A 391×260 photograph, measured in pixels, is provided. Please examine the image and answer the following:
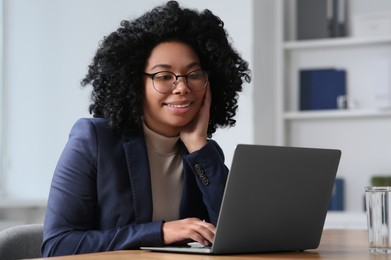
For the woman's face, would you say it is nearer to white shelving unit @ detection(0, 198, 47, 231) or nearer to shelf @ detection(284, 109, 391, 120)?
white shelving unit @ detection(0, 198, 47, 231)

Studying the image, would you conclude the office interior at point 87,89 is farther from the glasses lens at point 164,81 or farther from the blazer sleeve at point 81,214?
the blazer sleeve at point 81,214

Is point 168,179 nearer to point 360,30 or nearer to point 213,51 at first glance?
point 213,51

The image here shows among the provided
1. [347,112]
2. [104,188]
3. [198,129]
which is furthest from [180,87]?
[347,112]

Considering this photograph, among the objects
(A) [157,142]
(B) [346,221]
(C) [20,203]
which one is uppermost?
(A) [157,142]

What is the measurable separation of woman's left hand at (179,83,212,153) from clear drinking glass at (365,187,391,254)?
0.59m

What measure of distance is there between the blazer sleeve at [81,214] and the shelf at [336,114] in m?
2.46

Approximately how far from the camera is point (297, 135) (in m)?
4.46

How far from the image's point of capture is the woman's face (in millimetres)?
2092

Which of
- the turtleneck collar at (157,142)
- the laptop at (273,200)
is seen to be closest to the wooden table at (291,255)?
the laptop at (273,200)

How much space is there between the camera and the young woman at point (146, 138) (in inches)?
→ 75.2

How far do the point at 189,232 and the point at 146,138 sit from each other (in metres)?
0.53

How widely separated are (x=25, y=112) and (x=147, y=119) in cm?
238

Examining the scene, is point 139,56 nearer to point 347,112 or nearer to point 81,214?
point 81,214

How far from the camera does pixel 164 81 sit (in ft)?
6.86
